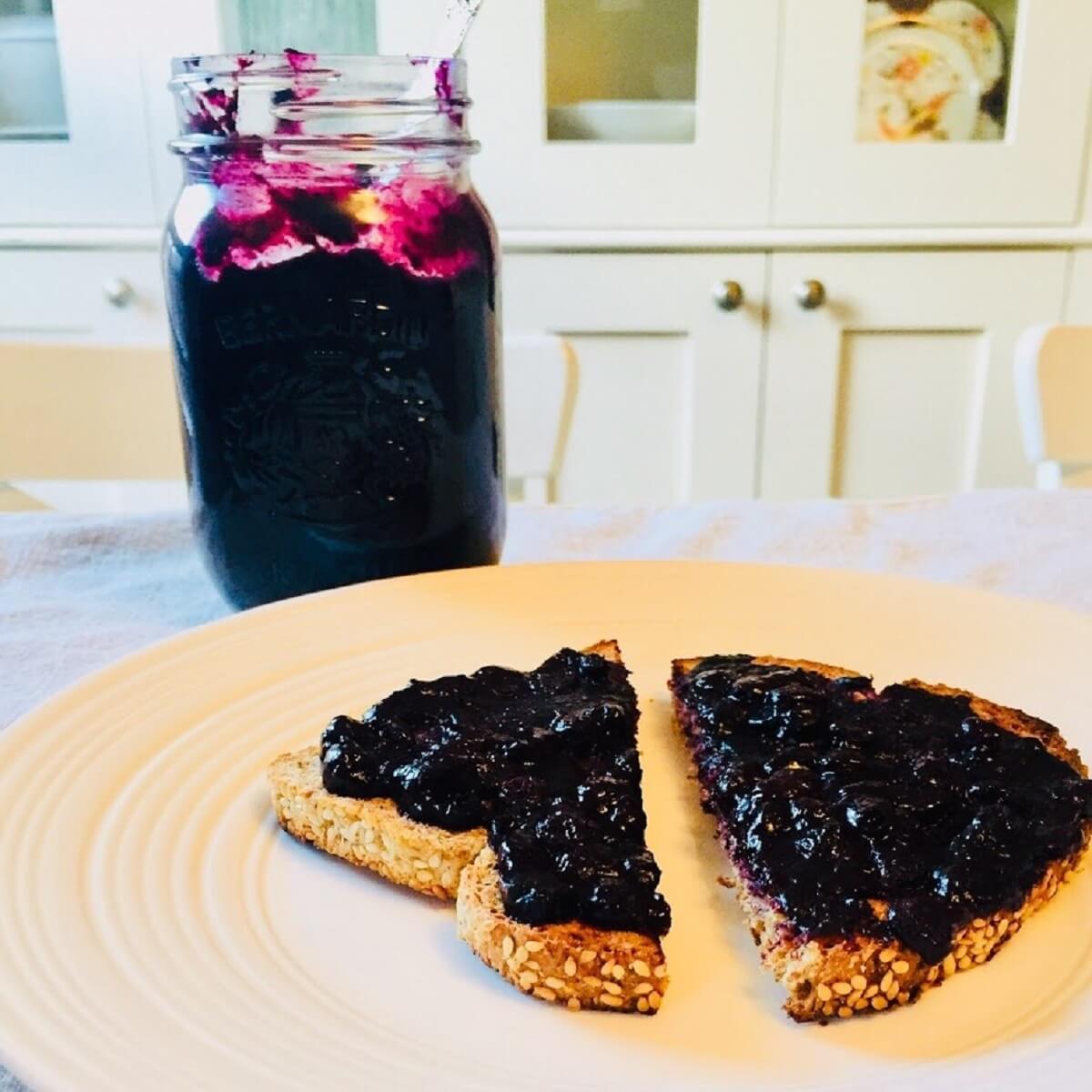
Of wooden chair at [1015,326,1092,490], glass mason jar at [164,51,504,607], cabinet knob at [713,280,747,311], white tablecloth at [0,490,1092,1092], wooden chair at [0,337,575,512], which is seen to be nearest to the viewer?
glass mason jar at [164,51,504,607]

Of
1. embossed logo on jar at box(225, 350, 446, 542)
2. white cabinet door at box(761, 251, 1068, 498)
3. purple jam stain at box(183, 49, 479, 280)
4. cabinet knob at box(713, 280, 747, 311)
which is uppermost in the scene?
purple jam stain at box(183, 49, 479, 280)

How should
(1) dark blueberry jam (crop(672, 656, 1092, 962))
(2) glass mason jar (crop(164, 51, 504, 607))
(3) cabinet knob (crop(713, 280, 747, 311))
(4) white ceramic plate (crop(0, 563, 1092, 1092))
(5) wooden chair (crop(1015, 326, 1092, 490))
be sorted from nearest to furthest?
(4) white ceramic plate (crop(0, 563, 1092, 1092)) → (1) dark blueberry jam (crop(672, 656, 1092, 962)) → (2) glass mason jar (crop(164, 51, 504, 607)) → (5) wooden chair (crop(1015, 326, 1092, 490)) → (3) cabinet knob (crop(713, 280, 747, 311))

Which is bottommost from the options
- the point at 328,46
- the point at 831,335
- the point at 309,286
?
the point at 831,335

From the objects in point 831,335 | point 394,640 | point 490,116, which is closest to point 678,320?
point 831,335

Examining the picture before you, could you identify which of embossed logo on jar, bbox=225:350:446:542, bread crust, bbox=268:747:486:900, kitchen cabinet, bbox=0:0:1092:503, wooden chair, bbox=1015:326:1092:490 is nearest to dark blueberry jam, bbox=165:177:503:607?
embossed logo on jar, bbox=225:350:446:542

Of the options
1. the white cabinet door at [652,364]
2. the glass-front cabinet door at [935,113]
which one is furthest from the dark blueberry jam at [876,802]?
the glass-front cabinet door at [935,113]

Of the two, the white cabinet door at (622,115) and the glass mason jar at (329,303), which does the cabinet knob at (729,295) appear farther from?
the glass mason jar at (329,303)

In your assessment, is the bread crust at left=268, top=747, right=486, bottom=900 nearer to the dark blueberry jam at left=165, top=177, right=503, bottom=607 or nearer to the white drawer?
the dark blueberry jam at left=165, top=177, right=503, bottom=607

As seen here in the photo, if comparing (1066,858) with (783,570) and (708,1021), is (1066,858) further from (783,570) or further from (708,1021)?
(783,570)
